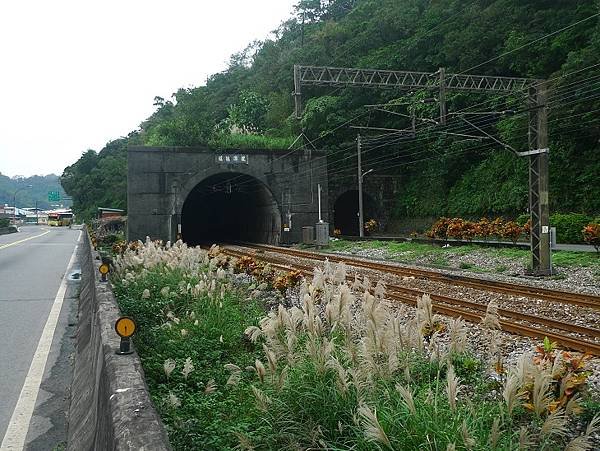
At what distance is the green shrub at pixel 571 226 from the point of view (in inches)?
944

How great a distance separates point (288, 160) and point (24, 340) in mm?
25086

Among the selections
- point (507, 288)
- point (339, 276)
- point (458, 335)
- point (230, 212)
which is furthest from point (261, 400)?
point (230, 212)

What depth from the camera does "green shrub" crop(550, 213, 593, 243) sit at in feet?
78.6

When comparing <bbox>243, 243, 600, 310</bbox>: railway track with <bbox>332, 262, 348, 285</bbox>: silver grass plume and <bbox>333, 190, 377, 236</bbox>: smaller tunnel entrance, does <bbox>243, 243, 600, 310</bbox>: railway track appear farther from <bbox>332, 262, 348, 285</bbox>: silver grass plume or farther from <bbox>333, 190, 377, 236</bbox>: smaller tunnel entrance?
<bbox>333, 190, 377, 236</bbox>: smaller tunnel entrance

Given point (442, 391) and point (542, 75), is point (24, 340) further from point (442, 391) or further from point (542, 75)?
point (542, 75)

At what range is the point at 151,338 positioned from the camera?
22.5ft

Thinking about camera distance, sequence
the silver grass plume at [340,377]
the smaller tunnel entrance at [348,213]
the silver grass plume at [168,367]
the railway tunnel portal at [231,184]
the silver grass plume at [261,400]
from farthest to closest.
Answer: the smaller tunnel entrance at [348,213]
the railway tunnel portal at [231,184]
the silver grass plume at [168,367]
the silver grass plume at [261,400]
the silver grass plume at [340,377]

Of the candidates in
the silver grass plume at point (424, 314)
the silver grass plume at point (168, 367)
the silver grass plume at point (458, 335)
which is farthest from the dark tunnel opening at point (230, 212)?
the silver grass plume at point (458, 335)

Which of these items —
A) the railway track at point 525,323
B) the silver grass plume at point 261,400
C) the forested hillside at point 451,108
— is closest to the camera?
the silver grass plume at point 261,400

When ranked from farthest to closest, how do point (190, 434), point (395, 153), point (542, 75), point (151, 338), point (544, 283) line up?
point (395, 153) → point (542, 75) → point (544, 283) → point (151, 338) → point (190, 434)

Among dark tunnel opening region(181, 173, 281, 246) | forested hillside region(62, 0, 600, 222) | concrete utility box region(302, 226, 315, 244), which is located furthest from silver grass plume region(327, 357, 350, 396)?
dark tunnel opening region(181, 173, 281, 246)

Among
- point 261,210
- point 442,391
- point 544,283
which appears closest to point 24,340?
point 442,391

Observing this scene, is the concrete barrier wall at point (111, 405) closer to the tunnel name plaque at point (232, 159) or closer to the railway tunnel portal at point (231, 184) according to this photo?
the railway tunnel portal at point (231, 184)

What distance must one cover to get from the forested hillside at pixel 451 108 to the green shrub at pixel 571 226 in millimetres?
2314
